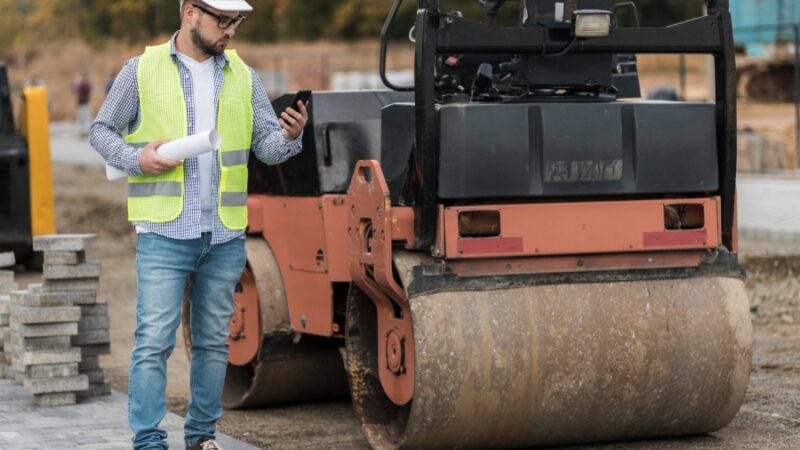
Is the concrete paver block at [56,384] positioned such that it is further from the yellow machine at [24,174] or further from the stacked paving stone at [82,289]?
the yellow machine at [24,174]

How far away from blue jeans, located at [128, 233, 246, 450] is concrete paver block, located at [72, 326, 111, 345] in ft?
6.25

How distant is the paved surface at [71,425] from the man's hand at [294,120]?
1451 mm

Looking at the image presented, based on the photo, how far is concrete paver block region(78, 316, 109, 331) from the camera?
8086 millimetres

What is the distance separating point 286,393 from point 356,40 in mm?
55631

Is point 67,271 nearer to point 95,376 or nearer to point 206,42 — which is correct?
point 95,376

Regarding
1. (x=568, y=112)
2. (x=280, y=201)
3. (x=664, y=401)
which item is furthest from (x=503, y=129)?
(x=280, y=201)

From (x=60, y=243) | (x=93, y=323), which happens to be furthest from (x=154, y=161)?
(x=93, y=323)

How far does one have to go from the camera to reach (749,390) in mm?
8031

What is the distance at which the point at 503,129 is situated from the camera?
6305mm

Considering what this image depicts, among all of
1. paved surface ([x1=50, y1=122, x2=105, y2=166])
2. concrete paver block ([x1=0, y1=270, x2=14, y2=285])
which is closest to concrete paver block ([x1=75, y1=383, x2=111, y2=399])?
concrete paver block ([x1=0, y1=270, x2=14, y2=285])

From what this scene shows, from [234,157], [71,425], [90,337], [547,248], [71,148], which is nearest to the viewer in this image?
[234,157]

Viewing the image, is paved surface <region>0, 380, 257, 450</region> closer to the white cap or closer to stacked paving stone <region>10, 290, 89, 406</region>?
stacked paving stone <region>10, 290, 89, 406</region>

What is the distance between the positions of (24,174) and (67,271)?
680 cm

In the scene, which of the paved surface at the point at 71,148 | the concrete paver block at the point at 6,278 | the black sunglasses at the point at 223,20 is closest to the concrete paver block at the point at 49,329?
the concrete paver block at the point at 6,278
